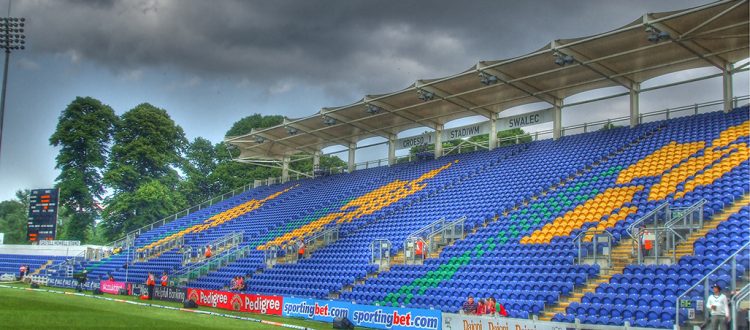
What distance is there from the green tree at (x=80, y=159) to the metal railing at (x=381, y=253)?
127 feet

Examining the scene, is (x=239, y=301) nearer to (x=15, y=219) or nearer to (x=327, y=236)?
(x=327, y=236)

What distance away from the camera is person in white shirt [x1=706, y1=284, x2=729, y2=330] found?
14.7 meters

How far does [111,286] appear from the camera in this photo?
117 feet

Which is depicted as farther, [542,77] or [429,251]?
[542,77]

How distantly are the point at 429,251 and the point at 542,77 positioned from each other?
10.7 m

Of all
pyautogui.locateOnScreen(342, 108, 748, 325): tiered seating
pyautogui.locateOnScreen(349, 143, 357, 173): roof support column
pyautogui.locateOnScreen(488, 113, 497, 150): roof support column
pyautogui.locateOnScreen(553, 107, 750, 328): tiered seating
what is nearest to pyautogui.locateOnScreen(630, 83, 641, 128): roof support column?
pyautogui.locateOnScreen(342, 108, 748, 325): tiered seating

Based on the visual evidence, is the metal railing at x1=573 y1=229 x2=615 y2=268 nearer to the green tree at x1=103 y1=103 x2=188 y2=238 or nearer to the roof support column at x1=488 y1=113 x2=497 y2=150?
the roof support column at x1=488 y1=113 x2=497 y2=150

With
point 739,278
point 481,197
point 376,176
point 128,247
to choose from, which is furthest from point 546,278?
point 128,247

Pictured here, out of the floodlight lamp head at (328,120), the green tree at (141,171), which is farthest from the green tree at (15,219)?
the floodlight lamp head at (328,120)

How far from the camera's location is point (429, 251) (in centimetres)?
2658

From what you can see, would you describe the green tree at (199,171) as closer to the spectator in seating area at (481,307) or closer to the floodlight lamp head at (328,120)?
the floodlight lamp head at (328,120)

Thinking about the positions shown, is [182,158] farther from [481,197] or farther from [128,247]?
[481,197]

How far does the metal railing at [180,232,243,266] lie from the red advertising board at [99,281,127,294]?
3976 mm

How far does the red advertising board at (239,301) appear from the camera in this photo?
2558 centimetres
